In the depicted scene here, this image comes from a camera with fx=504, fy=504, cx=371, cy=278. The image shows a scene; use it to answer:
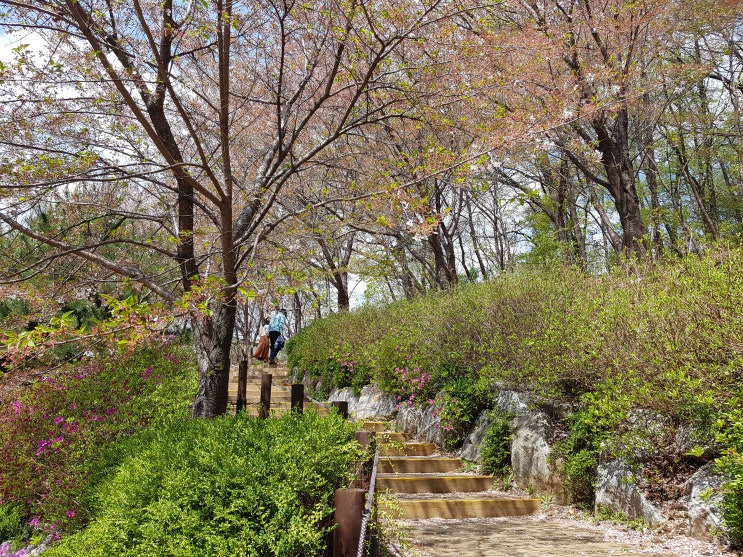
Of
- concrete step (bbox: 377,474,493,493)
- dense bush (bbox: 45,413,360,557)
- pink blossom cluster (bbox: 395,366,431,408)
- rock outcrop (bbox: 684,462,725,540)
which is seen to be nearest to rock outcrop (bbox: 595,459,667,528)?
rock outcrop (bbox: 684,462,725,540)

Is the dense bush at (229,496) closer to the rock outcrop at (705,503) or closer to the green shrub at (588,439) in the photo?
the green shrub at (588,439)

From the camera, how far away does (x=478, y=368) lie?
7.32m

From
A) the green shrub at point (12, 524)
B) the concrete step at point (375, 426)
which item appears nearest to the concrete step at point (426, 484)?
the concrete step at point (375, 426)

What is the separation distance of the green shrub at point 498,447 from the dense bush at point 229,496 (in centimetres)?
328

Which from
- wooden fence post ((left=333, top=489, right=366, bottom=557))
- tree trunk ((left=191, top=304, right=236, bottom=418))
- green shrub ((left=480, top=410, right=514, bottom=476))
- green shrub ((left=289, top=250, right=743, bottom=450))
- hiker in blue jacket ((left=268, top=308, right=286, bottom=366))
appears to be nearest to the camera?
wooden fence post ((left=333, top=489, right=366, bottom=557))

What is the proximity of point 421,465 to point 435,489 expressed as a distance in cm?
79

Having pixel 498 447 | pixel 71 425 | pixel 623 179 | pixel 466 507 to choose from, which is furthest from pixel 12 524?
pixel 623 179

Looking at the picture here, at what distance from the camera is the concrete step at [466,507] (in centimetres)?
512

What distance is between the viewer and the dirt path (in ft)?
12.5

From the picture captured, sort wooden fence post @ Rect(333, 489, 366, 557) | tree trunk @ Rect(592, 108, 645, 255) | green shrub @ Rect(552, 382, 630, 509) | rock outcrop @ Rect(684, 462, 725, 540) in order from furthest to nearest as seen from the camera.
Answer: tree trunk @ Rect(592, 108, 645, 255), green shrub @ Rect(552, 382, 630, 509), rock outcrop @ Rect(684, 462, 725, 540), wooden fence post @ Rect(333, 489, 366, 557)

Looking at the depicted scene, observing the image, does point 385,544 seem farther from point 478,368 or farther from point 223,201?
point 478,368

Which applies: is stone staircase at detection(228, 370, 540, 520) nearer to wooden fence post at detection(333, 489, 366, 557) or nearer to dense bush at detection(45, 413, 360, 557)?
dense bush at detection(45, 413, 360, 557)

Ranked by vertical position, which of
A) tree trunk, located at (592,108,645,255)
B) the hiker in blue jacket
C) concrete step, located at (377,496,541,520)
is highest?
tree trunk, located at (592,108,645,255)

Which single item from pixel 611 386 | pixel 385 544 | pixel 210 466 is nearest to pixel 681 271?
pixel 611 386
